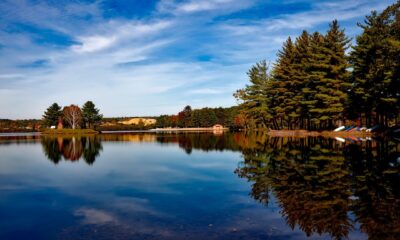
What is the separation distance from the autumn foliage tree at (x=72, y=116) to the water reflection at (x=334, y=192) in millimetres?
96532

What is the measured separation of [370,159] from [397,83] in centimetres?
2328

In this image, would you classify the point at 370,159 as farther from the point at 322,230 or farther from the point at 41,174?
the point at 41,174

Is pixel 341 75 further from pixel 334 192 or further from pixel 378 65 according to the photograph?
pixel 334 192

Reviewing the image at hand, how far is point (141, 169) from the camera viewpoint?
1969 cm

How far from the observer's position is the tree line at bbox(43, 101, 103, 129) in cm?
10961

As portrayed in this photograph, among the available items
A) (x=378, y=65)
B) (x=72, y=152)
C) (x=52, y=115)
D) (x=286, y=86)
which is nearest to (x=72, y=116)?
(x=52, y=115)

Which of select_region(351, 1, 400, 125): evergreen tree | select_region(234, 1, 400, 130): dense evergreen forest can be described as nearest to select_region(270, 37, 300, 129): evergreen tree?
select_region(234, 1, 400, 130): dense evergreen forest

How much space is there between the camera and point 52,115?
112 meters

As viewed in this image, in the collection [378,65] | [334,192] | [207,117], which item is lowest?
[334,192]

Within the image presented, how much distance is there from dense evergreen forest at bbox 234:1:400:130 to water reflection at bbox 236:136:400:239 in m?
21.8

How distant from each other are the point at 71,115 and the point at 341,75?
Answer: 83307 millimetres

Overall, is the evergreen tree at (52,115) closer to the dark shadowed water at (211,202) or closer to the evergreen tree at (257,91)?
the evergreen tree at (257,91)

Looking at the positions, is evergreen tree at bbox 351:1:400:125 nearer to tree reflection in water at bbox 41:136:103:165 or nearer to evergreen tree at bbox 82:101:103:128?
tree reflection in water at bbox 41:136:103:165

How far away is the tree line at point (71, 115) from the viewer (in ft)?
360
